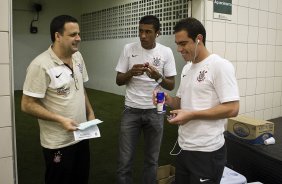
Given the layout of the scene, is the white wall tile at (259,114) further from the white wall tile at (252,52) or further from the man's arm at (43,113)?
the man's arm at (43,113)

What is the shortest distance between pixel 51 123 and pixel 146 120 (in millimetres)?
807

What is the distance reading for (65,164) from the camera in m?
1.78

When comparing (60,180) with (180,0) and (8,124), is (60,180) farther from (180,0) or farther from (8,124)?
(180,0)

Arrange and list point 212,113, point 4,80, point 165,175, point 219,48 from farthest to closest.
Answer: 1. point 219,48
2. point 165,175
3. point 4,80
4. point 212,113

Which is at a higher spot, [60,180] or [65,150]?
[65,150]

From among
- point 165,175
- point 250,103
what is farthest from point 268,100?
point 165,175

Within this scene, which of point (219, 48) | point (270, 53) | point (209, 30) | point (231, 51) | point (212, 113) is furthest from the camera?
point (270, 53)

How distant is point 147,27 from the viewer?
2.21 m

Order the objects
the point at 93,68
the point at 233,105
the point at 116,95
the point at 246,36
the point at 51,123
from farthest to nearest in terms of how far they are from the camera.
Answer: the point at 93,68 → the point at 116,95 → the point at 246,36 → the point at 51,123 → the point at 233,105

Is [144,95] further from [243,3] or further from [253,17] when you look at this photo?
[253,17]

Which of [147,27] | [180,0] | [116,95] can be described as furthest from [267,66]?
[116,95]

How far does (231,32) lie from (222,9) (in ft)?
0.95

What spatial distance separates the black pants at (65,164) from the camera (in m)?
1.75

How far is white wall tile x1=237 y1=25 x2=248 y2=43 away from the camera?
315 cm
